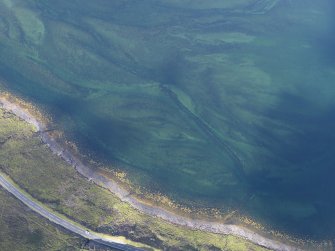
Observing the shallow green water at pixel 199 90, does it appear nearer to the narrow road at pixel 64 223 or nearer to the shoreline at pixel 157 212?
the shoreline at pixel 157 212

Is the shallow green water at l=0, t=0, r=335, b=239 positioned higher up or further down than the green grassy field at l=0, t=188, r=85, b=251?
higher up

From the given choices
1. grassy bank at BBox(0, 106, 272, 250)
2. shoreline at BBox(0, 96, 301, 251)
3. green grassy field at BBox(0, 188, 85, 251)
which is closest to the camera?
green grassy field at BBox(0, 188, 85, 251)

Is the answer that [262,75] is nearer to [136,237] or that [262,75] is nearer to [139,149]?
[139,149]

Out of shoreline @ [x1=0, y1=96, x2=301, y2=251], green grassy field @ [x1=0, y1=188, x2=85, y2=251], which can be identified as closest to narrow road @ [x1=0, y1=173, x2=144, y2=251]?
green grassy field @ [x1=0, y1=188, x2=85, y2=251]

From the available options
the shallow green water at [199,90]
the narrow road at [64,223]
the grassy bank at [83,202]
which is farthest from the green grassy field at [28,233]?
the shallow green water at [199,90]

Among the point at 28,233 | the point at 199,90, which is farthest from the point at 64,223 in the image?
the point at 199,90

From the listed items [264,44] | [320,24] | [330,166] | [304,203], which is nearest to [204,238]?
[304,203]

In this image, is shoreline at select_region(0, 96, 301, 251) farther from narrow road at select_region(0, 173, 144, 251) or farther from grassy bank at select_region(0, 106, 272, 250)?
narrow road at select_region(0, 173, 144, 251)

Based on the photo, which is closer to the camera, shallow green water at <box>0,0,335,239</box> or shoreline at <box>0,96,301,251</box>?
shoreline at <box>0,96,301,251</box>
